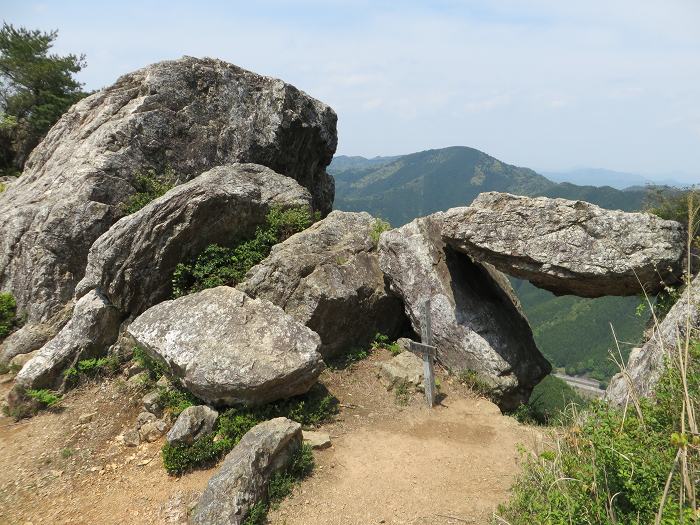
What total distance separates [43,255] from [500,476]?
55.5 ft

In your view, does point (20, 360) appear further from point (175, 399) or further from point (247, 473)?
point (247, 473)

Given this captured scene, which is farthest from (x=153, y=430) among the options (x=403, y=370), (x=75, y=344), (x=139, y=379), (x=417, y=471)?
(x=403, y=370)

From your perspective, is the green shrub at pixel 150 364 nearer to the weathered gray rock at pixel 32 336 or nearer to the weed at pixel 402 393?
the weathered gray rock at pixel 32 336

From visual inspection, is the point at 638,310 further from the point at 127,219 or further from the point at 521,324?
the point at 127,219

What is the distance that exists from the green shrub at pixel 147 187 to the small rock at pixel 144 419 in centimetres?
885

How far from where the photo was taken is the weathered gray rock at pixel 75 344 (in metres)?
13.4

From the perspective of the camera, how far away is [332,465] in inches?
420

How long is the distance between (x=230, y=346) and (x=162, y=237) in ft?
18.3

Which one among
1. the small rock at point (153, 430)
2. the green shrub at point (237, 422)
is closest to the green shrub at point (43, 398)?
the small rock at point (153, 430)

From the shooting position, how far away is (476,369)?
14578 millimetres

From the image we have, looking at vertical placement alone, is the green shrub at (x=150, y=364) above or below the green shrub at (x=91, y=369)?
above

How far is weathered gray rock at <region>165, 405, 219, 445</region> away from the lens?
34.9 feet

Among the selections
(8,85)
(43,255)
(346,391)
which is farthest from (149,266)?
(8,85)

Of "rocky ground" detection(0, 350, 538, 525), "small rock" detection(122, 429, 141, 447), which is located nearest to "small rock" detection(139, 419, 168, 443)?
"small rock" detection(122, 429, 141, 447)
